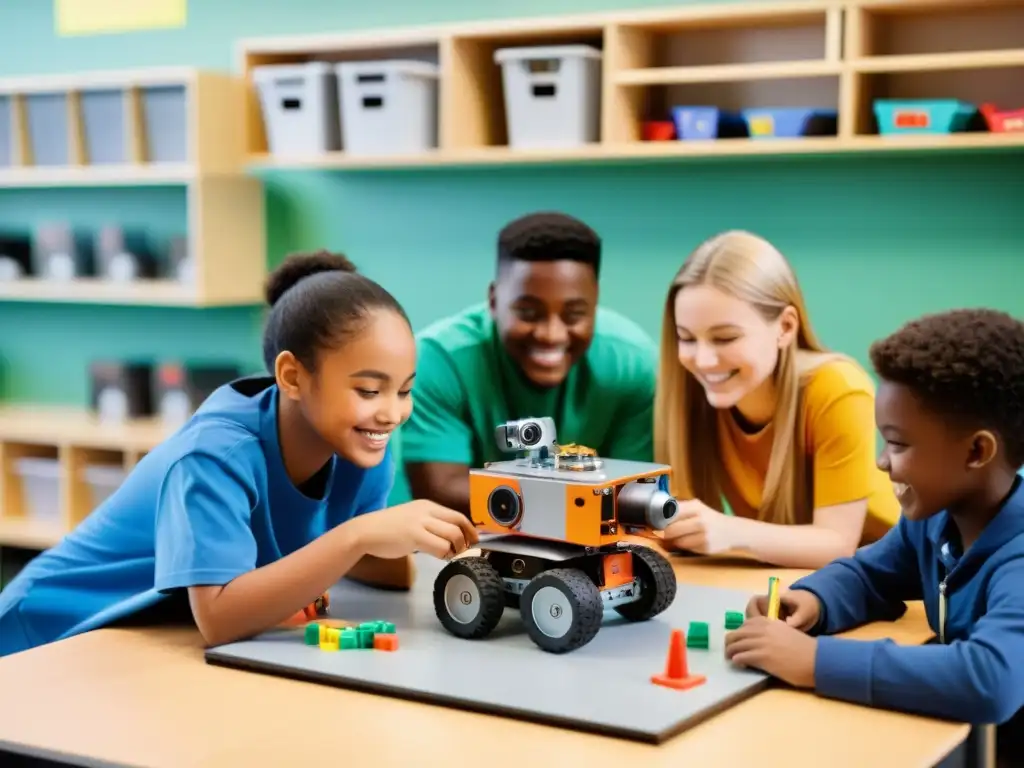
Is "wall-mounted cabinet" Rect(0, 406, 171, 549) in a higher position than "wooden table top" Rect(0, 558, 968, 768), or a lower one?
lower

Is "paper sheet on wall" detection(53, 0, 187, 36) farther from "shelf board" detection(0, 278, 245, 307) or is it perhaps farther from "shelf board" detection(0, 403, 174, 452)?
"shelf board" detection(0, 403, 174, 452)

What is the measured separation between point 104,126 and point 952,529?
9.33 ft

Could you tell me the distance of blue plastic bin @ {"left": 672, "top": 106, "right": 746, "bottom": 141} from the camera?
2.79m

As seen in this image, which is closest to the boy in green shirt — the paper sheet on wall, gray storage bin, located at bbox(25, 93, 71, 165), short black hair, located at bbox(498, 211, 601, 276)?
→ short black hair, located at bbox(498, 211, 601, 276)

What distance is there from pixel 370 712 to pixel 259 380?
543 mm

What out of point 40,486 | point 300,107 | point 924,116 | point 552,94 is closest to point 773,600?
point 924,116

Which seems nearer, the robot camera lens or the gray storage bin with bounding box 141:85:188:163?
the robot camera lens

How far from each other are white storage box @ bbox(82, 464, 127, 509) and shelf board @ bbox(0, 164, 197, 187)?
784 mm

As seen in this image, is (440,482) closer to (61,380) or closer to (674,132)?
(674,132)

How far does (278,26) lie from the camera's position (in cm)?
351

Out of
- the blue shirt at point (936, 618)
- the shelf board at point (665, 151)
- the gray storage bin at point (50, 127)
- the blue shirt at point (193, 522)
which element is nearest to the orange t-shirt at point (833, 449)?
the blue shirt at point (936, 618)

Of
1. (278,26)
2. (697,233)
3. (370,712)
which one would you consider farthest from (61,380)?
(370,712)

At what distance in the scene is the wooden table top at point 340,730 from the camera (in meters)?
1.04

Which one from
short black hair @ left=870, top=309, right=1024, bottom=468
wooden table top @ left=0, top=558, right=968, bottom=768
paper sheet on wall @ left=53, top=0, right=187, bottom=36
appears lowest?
wooden table top @ left=0, top=558, right=968, bottom=768
